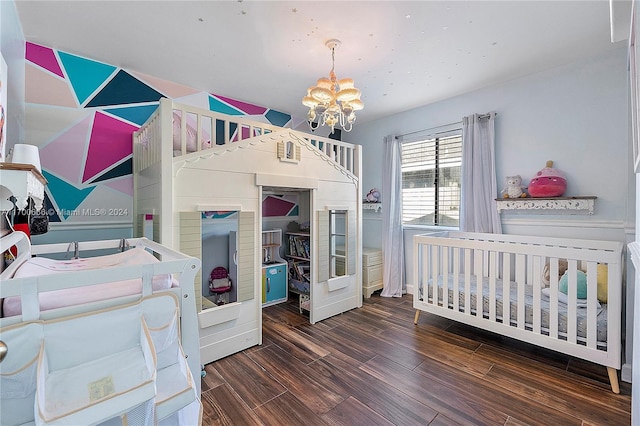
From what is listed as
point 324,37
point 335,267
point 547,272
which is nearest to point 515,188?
point 547,272

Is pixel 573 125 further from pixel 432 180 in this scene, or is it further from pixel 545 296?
pixel 545 296

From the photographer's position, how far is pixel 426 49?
225cm

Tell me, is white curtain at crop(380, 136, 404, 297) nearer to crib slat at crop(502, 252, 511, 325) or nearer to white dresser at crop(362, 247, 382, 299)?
white dresser at crop(362, 247, 382, 299)

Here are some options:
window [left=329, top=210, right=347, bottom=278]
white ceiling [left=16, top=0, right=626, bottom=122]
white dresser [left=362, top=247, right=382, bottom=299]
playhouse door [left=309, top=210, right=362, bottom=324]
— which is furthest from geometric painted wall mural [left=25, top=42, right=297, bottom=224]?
white dresser [left=362, top=247, right=382, bottom=299]

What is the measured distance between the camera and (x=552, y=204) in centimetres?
254

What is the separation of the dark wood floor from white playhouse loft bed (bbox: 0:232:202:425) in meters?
0.88

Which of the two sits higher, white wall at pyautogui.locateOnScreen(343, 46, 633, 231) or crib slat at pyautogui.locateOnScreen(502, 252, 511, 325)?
white wall at pyautogui.locateOnScreen(343, 46, 633, 231)

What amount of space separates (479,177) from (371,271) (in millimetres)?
1647

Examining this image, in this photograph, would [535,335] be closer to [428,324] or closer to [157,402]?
[428,324]

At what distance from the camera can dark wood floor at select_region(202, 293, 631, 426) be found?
153 cm

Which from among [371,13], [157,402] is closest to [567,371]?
[157,402]

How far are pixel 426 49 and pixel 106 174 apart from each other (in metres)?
2.98

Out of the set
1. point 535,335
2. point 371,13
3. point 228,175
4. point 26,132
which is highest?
point 371,13

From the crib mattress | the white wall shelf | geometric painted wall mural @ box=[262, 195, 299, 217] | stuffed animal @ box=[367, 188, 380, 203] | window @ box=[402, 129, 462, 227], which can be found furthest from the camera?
stuffed animal @ box=[367, 188, 380, 203]
